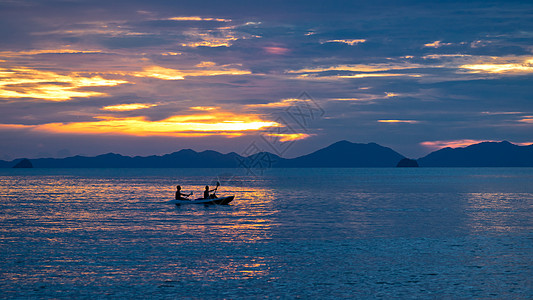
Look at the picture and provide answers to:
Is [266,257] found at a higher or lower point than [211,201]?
lower

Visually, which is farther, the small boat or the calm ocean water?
the small boat

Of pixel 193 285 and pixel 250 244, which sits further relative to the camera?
pixel 250 244

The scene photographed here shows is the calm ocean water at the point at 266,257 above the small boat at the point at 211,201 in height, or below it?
below

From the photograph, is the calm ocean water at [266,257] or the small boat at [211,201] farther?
the small boat at [211,201]

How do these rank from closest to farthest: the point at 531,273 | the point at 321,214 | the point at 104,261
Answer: the point at 531,273
the point at 104,261
the point at 321,214

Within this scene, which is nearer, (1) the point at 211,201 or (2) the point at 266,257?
(2) the point at 266,257

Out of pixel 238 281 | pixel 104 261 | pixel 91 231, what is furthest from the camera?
Result: pixel 91 231

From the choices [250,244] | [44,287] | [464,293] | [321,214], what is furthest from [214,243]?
[321,214]

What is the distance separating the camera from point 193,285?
78.0 feet

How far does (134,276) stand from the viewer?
83.1ft

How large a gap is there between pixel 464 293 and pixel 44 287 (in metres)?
18.7

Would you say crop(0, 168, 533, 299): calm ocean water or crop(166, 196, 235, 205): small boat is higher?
crop(166, 196, 235, 205): small boat

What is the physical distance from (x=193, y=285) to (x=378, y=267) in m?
10.2

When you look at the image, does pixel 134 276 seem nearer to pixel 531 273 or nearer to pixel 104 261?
pixel 104 261
